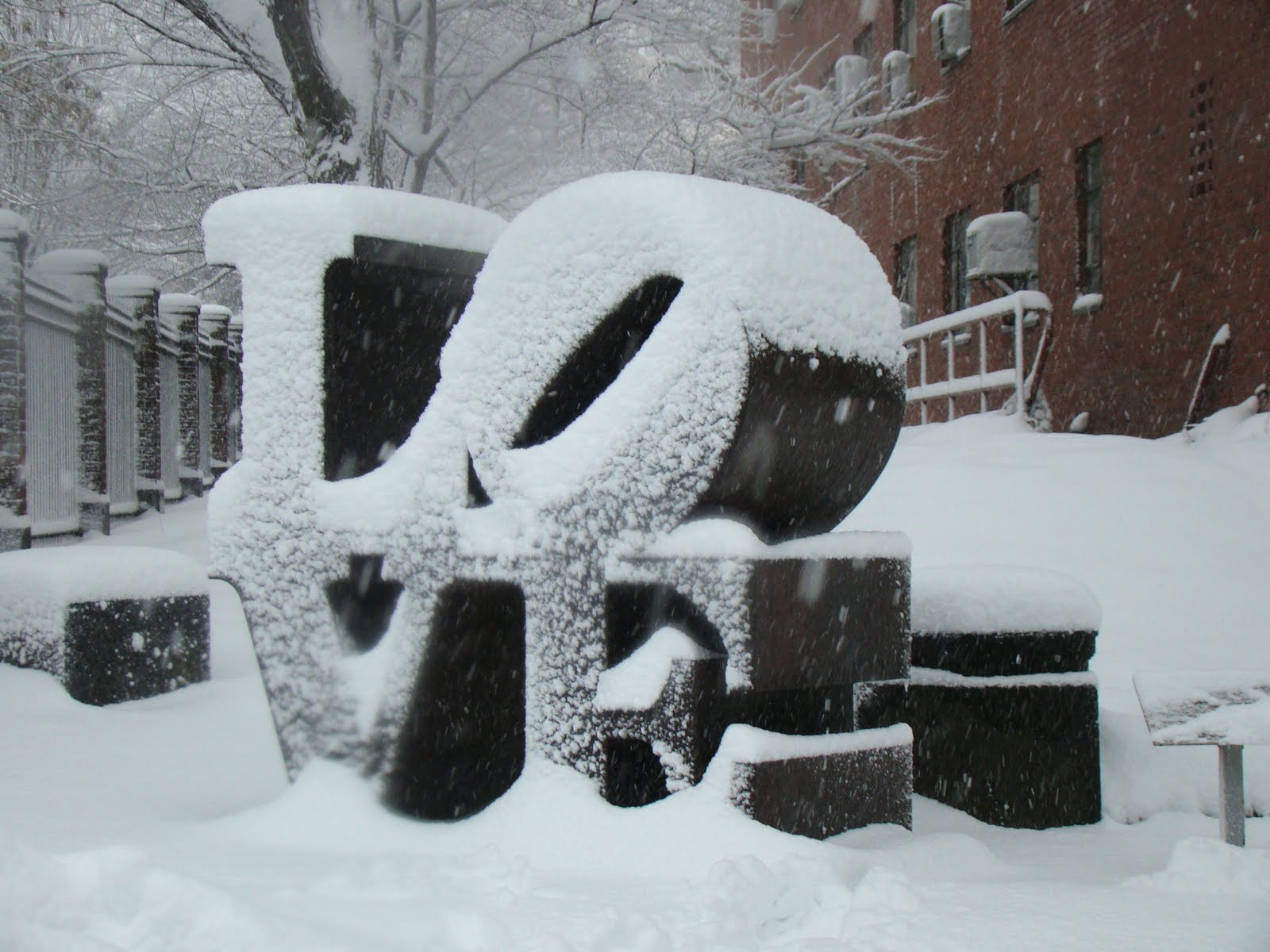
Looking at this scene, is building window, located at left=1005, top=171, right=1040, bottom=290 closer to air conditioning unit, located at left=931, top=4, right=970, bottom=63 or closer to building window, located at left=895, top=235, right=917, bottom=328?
air conditioning unit, located at left=931, top=4, right=970, bottom=63

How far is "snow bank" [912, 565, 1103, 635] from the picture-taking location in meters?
3.67

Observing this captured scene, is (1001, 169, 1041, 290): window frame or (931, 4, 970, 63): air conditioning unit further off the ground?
(931, 4, 970, 63): air conditioning unit

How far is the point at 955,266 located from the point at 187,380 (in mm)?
9546

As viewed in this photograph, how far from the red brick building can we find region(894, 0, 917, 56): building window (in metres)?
0.72

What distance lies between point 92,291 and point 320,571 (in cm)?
764

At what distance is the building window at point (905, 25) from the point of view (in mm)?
17672

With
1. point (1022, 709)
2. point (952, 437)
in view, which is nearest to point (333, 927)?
point (1022, 709)

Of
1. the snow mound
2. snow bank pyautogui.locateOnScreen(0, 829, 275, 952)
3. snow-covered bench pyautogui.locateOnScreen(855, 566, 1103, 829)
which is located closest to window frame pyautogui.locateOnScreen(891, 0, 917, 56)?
snow-covered bench pyautogui.locateOnScreen(855, 566, 1103, 829)

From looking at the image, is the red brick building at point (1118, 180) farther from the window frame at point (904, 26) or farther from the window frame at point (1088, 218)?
the window frame at point (904, 26)

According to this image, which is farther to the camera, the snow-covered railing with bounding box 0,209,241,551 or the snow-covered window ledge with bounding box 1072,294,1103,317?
the snow-covered window ledge with bounding box 1072,294,1103,317

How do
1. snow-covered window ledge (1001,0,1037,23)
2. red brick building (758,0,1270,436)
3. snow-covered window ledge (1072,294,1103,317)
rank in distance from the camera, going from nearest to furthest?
red brick building (758,0,1270,436) → snow-covered window ledge (1072,294,1103,317) → snow-covered window ledge (1001,0,1037,23)

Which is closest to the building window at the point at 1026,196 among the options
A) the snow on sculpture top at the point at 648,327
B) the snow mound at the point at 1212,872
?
the snow on sculpture top at the point at 648,327

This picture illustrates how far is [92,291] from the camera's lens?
9.85m

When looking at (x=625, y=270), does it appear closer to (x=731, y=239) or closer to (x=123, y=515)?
(x=731, y=239)
